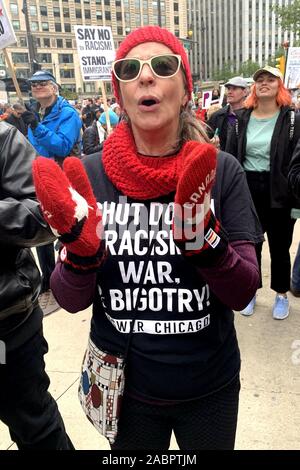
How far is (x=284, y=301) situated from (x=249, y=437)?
5.01ft

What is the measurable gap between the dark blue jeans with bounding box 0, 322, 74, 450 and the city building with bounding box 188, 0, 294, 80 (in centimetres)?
10789

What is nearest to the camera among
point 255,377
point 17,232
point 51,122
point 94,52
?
point 17,232

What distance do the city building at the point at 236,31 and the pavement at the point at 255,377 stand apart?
10625 cm

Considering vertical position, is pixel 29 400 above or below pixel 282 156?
below

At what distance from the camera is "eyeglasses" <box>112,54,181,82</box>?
51.7 inches

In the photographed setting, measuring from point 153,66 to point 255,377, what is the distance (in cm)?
222

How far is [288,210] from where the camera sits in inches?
134

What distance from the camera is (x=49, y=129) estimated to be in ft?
13.8

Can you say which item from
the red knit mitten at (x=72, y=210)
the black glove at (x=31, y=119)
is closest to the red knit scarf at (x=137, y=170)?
the red knit mitten at (x=72, y=210)

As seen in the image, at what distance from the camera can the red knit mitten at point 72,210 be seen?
1057mm

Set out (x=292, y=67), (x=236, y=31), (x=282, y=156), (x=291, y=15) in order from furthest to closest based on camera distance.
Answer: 1. (x=236, y=31)
2. (x=291, y=15)
3. (x=292, y=67)
4. (x=282, y=156)

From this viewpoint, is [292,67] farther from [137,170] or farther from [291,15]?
[291,15]

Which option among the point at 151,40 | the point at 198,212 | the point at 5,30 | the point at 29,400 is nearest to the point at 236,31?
the point at 5,30

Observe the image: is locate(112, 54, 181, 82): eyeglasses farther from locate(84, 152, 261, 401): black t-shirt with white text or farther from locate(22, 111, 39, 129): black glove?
locate(22, 111, 39, 129): black glove
